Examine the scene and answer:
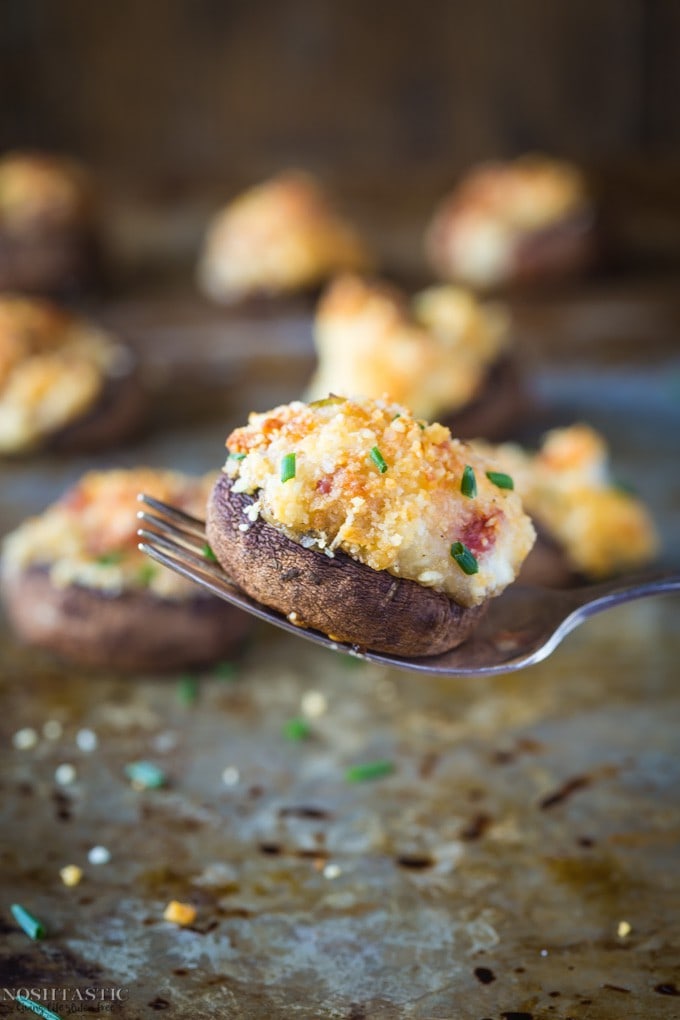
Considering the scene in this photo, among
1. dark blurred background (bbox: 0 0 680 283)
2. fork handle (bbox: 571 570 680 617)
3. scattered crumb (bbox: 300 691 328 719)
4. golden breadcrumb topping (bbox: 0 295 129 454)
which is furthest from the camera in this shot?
dark blurred background (bbox: 0 0 680 283)

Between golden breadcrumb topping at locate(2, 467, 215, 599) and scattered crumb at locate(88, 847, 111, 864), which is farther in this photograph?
golden breadcrumb topping at locate(2, 467, 215, 599)

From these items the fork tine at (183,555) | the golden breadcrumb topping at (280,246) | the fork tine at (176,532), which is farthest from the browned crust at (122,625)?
the golden breadcrumb topping at (280,246)

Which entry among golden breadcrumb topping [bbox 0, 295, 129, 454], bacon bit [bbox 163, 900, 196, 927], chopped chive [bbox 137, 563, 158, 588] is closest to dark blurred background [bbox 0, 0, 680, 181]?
golden breadcrumb topping [bbox 0, 295, 129, 454]

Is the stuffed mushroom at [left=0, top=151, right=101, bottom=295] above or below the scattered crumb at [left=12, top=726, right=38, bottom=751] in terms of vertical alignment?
above

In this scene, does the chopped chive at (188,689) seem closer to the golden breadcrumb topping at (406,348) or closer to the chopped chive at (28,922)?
the chopped chive at (28,922)

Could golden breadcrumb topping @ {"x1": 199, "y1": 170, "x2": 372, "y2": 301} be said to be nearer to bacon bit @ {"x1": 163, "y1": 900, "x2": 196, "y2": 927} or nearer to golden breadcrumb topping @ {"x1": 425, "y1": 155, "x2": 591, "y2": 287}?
golden breadcrumb topping @ {"x1": 425, "y1": 155, "x2": 591, "y2": 287}

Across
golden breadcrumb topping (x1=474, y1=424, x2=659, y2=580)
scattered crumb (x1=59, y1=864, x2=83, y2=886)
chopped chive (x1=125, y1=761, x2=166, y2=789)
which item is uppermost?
golden breadcrumb topping (x1=474, y1=424, x2=659, y2=580)

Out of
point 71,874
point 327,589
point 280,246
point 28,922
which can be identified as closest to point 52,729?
point 71,874

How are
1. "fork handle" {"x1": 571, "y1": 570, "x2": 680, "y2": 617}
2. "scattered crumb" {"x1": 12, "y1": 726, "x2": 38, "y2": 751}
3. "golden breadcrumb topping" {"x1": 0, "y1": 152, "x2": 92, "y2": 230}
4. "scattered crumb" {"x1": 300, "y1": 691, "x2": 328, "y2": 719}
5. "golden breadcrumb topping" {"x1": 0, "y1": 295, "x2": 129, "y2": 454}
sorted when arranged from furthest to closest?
"golden breadcrumb topping" {"x1": 0, "y1": 152, "x2": 92, "y2": 230}
"golden breadcrumb topping" {"x1": 0, "y1": 295, "x2": 129, "y2": 454}
"scattered crumb" {"x1": 300, "y1": 691, "x2": 328, "y2": 719}
"scattered crumb" {"x1": 12, "y1": 726, "x2": 38, "y2": 751}
"fork handle" {"x1": 571, "y1": 570, "x2": 680, "y2": 617}

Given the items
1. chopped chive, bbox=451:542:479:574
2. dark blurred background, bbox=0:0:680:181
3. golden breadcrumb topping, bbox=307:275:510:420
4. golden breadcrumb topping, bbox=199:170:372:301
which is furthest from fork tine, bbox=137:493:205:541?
dark blurred background, bbox=0:0:680:181
